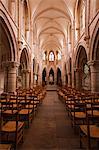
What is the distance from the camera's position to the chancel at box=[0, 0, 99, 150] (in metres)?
4.84

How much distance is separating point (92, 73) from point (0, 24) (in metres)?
7.07

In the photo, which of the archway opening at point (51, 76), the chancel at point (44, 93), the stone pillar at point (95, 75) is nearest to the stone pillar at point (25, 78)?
the chancel at point (44, 93)

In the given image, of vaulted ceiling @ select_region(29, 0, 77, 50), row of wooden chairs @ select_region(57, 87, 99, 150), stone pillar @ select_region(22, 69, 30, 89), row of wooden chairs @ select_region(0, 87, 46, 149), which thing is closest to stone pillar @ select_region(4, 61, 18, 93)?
row of wooden chairs @ select_region(0, 87, 46, 149)

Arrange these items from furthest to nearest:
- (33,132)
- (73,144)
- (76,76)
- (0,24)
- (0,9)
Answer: (76,76)
(0,24)
(0,9)
(33,132)
(73,144)

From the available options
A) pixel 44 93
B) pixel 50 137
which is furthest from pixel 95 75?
pixel 50 137

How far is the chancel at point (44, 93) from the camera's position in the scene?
484cm

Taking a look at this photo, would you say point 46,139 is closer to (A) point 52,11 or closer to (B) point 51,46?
(A) point 52,11

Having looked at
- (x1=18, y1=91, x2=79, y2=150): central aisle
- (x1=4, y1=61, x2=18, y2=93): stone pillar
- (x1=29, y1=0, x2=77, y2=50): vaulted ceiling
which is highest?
(x1=29, y1=0, x2=77, y2=50): vaulted ceiling

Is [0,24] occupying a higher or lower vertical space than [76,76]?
higher

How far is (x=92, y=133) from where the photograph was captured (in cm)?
407

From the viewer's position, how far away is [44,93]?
17406 mm

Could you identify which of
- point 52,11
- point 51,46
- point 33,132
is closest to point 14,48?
point 33,132

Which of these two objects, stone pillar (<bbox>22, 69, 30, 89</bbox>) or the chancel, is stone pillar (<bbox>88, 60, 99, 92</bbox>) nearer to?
the chancel

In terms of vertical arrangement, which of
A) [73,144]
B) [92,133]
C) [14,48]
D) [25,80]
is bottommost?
[73,144]
